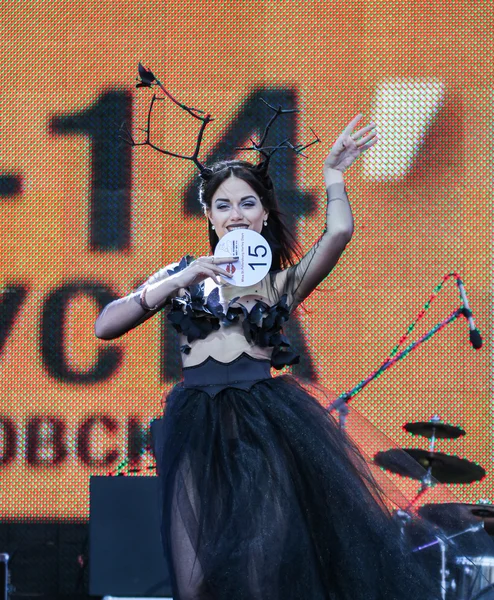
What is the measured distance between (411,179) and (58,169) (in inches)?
61.0

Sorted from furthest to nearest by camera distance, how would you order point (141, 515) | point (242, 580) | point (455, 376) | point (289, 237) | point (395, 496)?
point (455, 376) < point (141, 515) < point (289, 237) < point (395, 496) < point (242, 580)

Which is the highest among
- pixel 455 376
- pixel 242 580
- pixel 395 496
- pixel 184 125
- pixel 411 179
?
pixel 184 125

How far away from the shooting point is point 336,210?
7.79ft

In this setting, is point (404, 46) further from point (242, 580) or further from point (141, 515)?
point (242, 580)

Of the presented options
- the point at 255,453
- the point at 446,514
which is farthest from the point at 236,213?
the point at 446,514

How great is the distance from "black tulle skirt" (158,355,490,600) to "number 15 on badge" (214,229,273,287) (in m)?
0.24

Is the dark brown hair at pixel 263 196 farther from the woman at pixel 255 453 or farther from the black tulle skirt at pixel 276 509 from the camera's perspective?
the black tulle skirt at pixel 276 509

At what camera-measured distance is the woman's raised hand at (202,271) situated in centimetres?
231

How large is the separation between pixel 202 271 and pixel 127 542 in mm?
1413

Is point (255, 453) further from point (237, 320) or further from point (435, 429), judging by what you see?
point (435, 429)

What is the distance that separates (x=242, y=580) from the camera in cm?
199

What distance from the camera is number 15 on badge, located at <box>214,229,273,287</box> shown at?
2396 millimetres

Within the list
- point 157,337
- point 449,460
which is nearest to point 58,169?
point 157,337

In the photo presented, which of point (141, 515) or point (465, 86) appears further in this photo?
point (465, 86)
